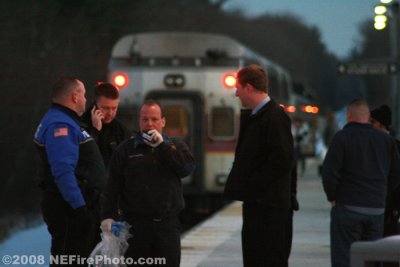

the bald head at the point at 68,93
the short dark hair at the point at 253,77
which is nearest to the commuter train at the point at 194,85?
the bald head at the point at 68,93

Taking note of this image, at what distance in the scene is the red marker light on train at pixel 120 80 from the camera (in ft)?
68.9

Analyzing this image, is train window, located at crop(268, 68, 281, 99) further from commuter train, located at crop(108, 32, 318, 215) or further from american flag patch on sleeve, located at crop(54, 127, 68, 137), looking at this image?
american flag patch on sleeve, located at crop(54, 127, 68, 137)

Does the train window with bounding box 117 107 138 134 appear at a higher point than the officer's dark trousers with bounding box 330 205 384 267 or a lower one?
higher

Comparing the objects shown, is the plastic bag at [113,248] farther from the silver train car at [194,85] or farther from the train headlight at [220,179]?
the train headlight at [220,179]

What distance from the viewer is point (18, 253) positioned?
1448 centimetres

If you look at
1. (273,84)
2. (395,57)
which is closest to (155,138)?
(273,84)

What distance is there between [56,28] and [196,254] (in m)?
30.3

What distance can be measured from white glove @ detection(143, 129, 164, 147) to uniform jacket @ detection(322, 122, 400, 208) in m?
1.65

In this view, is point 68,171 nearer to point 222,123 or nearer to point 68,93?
point 68,93

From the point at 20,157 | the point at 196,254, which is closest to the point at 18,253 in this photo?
the point at 196,254

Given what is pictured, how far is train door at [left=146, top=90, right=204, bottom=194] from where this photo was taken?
21250 mm

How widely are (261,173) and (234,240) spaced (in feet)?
27.8

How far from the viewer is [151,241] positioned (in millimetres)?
7688

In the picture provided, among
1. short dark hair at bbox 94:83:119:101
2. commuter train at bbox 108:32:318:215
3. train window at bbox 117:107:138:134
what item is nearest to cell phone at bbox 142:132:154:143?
short dark hair at bbox 94:83:119:101
